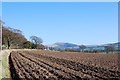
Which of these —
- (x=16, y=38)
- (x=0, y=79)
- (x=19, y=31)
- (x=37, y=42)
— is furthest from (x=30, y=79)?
(x=37, y=42)

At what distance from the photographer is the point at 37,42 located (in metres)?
158

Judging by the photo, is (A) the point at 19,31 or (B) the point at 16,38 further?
(A) the point at 19,31

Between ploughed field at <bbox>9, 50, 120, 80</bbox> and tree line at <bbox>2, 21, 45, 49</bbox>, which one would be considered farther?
tree line at <bbox>2, 21, 45, 49</bbox>

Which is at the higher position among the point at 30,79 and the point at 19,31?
the point at 19,31

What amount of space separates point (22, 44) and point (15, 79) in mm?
112859

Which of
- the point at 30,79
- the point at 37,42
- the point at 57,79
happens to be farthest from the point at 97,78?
the point at 37,42

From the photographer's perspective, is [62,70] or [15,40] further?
[15,40]

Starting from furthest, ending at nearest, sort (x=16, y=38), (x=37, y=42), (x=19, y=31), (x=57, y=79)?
(x=37, y=42) → (x=19, y=31) → (x=16, y=38) → (x=57, y=79)

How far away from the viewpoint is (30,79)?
60.3 feet

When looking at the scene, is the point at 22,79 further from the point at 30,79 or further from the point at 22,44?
the point at 22,44

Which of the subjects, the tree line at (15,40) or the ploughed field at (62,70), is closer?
the ploughed field at (62,70)

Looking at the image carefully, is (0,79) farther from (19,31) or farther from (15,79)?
(19,31)

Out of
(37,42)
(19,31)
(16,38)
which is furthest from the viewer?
(37,42)

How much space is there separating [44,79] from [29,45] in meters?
116
